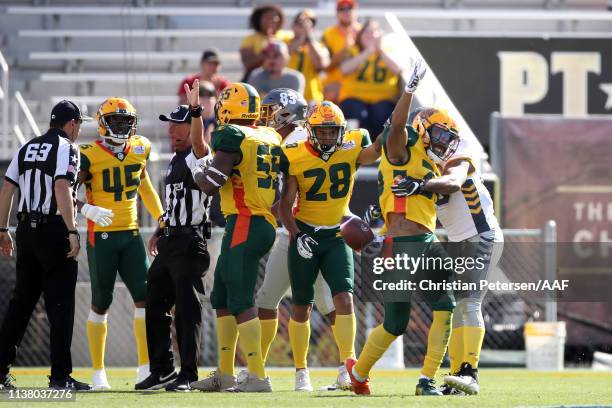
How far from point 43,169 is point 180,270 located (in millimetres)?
1187

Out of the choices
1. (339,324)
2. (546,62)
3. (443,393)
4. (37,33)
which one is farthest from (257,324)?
(37,33)

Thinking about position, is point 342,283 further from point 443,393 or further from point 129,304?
point 129,304

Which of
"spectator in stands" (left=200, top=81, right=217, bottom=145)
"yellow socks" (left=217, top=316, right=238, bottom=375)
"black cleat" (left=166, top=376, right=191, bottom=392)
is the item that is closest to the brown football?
"yellow socks" (left=217, top=316, right=238, bottom=375)

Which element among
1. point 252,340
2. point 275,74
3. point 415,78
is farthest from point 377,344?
point 275,74

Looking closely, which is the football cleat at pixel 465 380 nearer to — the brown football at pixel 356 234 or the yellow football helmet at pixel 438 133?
the brown football at pixel 356 234

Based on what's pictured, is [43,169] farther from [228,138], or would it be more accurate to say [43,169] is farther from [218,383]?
[218,383]

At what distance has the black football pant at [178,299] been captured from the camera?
369 inches

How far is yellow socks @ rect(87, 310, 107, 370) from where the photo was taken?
9906mm

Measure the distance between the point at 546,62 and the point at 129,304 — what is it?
5.17m

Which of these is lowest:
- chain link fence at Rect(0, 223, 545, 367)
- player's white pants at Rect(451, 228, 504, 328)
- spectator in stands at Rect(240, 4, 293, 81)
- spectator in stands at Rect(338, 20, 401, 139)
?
chain link fence at Rect(0, 223, 545, 367)

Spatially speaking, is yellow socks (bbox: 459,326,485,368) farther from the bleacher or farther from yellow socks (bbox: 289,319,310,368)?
the bleacher

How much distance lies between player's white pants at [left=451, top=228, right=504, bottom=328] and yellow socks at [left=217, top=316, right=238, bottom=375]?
1.55m

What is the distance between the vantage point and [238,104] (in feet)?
29.9

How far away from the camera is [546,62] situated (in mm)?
14289
